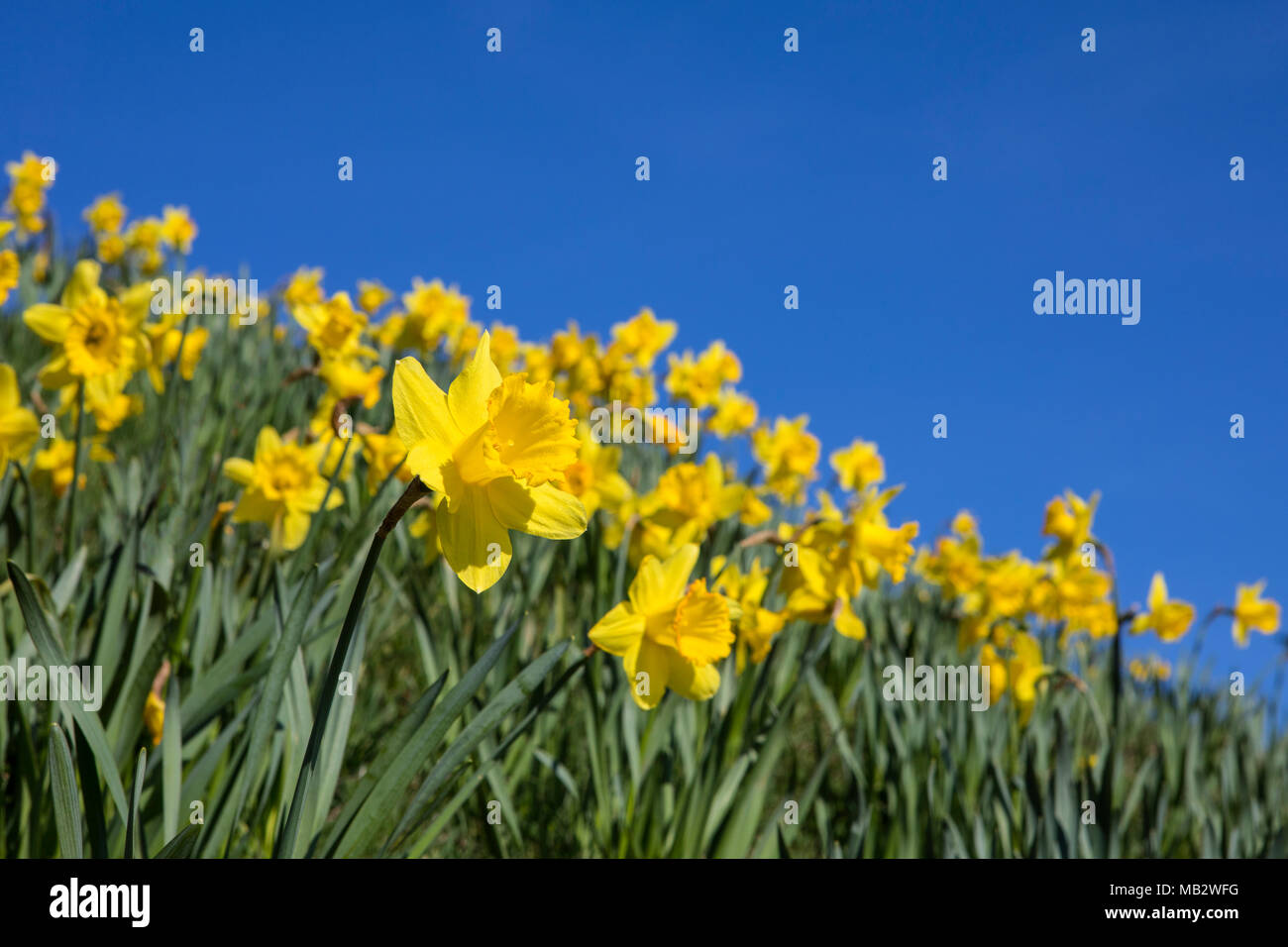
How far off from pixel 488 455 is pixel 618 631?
0.70m

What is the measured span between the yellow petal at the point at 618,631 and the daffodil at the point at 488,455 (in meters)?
0.56

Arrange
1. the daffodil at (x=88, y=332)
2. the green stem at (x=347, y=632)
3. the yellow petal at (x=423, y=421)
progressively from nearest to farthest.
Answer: the green stem at (x=347, y=632) → the yellow petal at (x=423, y=421) → the daffodil at (x=88, y=332)

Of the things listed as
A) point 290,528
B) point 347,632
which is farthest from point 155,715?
point 347,632

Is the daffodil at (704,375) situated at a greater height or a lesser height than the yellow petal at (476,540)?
greater

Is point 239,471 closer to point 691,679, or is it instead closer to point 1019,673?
point 691,679

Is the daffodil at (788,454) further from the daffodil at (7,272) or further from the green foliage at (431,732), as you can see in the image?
the daffodil at (7,272)

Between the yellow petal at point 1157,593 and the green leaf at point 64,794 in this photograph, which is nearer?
the green leaf at point 64,794

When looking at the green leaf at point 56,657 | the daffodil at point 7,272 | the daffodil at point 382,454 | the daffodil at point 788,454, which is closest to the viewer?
the green leaf at point 56,657

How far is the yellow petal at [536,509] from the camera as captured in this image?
1230 millimetres

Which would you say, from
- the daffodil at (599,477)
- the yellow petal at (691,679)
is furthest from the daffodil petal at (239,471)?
the yellow petal at (691,679)
